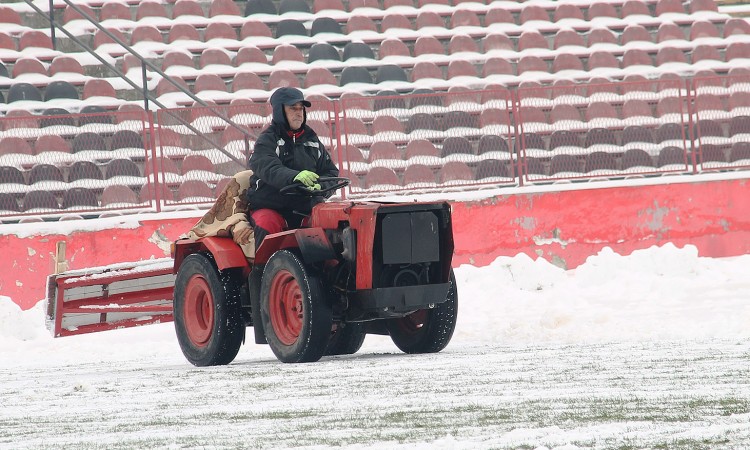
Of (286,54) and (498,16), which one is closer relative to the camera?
(286,54)

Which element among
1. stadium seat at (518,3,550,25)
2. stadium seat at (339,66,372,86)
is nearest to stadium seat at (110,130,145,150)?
stadium seat at (339,66,372,86)

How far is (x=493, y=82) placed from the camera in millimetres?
17750

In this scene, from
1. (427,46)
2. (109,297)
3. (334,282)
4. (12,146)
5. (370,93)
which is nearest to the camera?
(334,282)

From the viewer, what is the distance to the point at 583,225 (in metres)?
14.6

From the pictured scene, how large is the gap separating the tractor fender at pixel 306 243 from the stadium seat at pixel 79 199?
19.0 feet

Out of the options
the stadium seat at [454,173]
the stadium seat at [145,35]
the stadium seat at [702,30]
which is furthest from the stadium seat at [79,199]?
the stadium seat at [702,30]

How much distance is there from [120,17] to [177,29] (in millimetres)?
881

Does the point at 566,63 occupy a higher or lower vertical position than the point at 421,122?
higher

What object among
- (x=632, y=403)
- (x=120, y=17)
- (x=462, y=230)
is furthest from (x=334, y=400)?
(x=120, y=17)

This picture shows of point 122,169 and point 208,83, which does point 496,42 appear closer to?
point 208,83

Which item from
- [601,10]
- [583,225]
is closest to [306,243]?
[583,225]

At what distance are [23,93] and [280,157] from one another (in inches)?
334

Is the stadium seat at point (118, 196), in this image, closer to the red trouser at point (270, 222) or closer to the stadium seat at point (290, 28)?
the red trouser at point (270, 222)

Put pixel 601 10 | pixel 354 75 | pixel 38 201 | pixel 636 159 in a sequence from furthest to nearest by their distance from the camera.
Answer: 1. pixel 601 10
2. pixel 354 75
3. pixel 636 159
4. pixel 38 201
